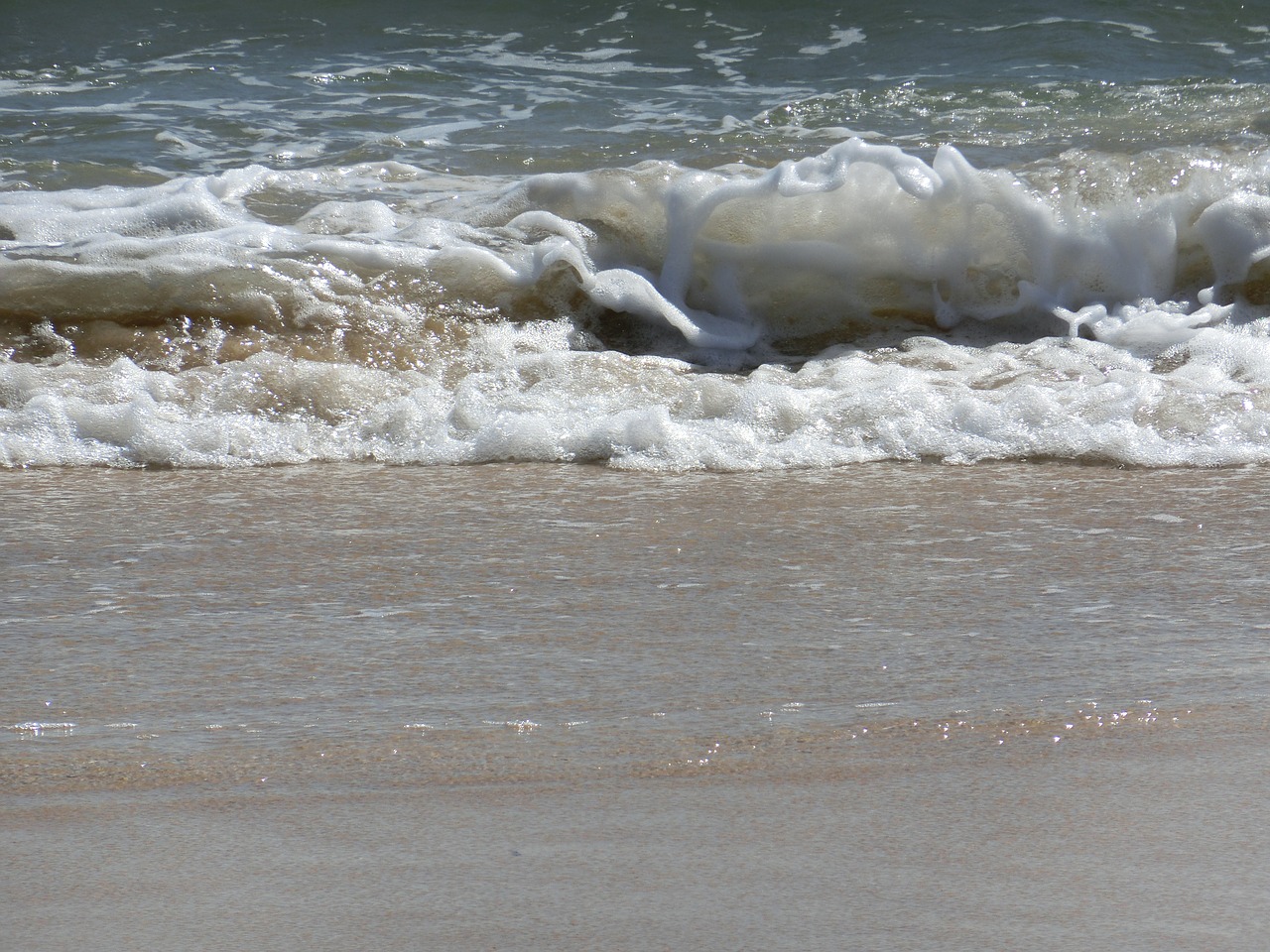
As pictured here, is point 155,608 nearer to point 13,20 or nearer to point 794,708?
point 794,708

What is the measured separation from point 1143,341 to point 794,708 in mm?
2425

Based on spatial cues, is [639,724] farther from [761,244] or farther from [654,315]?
[761,244]

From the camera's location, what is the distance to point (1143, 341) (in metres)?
3.58

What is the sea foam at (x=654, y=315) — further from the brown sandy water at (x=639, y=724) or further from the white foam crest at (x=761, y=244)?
the brown sandy water at (x=639, y=724)

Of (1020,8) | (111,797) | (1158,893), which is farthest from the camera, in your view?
(1020,8)

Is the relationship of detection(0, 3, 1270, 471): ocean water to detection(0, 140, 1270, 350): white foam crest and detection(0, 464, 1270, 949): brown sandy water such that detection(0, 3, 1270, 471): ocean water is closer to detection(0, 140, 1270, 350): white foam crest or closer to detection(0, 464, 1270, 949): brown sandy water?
detection(0, 140, 1270, 350): white foam crest

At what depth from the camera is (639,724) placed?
1.50 m

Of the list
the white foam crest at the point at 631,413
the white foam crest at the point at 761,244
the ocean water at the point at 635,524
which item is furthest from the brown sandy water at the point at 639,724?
the white foam crest at the point at 761,244

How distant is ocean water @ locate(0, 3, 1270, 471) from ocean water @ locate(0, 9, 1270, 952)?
17 millimetres

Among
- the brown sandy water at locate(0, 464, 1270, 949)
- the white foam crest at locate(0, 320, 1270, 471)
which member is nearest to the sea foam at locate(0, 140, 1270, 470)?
the white foam crest at locate(0, 320, 1270, 471)

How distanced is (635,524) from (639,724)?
2.69 feet

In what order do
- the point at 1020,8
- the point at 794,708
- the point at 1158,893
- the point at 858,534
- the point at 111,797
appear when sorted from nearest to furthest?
the point at 1158,893 < the point at 111,797 < the point at 794,708 < the point at 858,534 < the point at 1020,8

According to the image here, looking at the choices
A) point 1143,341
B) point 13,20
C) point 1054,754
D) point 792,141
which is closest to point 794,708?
point 1054,754

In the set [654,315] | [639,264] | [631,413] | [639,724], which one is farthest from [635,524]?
[639,264]
